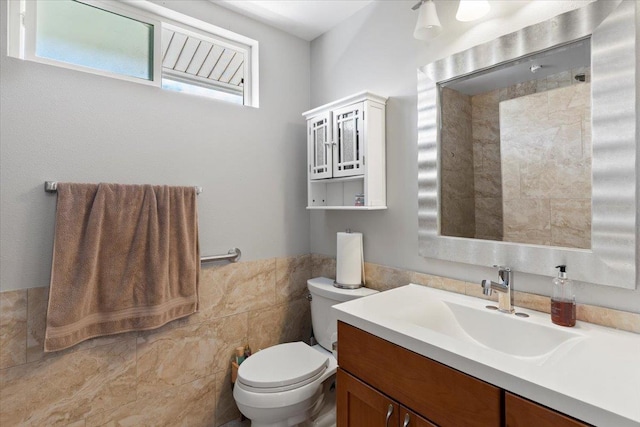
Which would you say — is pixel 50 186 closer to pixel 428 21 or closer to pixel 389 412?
pixel 389 412

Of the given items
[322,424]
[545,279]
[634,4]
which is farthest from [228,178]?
[634,4]

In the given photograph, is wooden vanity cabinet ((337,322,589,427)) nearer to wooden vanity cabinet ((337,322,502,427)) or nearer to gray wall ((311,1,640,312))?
wooden vanity cabinet ((337,322,502,427))

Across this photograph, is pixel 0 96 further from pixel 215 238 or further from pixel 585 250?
pixel 585 250

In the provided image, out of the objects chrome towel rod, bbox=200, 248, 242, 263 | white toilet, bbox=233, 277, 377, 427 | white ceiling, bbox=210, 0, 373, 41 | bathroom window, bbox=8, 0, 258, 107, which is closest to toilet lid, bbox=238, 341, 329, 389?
white toilet, bbox=233, 277, 377, 427

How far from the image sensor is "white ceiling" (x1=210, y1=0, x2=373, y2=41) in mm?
1810

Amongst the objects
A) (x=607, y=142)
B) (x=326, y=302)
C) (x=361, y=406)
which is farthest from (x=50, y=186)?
(x=607, y=142)

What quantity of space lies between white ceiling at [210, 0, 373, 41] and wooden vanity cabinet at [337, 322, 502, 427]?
5.70 feet

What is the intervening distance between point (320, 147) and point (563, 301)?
1376mm

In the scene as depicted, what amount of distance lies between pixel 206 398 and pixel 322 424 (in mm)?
672

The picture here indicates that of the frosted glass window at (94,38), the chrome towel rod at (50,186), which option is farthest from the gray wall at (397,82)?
the chrome towel rod at (50,186)

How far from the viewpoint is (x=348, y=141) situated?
1744mm

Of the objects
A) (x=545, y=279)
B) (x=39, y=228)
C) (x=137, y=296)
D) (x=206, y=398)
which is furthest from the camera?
(x=206, y=398)

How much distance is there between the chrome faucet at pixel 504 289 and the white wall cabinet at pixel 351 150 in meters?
0.66

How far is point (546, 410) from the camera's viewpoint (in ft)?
2.29
